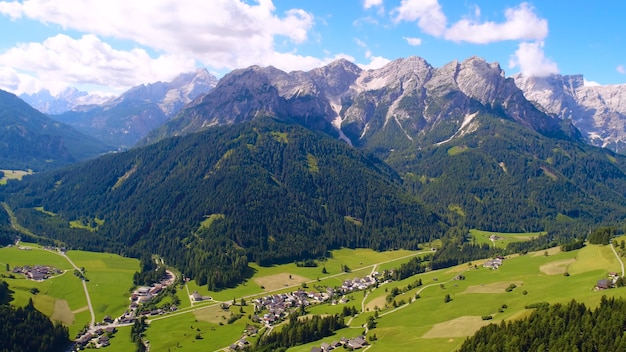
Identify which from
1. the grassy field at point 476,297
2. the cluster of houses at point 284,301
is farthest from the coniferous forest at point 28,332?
the grassy field at point 476,297

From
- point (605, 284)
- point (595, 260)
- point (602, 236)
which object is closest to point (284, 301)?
point (605, 284)

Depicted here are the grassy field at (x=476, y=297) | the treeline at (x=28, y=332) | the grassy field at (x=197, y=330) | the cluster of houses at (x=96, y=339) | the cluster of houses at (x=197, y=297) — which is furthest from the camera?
the cluster of houses at (x=197, y=297)

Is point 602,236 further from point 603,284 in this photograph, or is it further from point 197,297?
point 197,297

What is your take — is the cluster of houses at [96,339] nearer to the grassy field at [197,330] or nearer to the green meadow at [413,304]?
the green meadow at [413,304]

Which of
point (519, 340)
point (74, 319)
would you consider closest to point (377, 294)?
point (519, 340)

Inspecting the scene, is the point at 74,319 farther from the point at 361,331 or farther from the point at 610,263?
the point at 610,263
